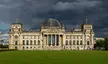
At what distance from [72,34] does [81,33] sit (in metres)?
5.70

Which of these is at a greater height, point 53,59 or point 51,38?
point 53,59

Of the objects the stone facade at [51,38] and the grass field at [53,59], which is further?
the stone facade at [51,38]

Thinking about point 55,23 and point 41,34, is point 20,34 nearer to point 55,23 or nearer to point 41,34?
point 41,34

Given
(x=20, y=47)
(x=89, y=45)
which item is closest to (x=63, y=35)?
(x=89, y=45)

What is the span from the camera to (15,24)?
16088 cm

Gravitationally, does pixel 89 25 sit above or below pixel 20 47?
above

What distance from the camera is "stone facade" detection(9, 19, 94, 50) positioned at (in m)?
154

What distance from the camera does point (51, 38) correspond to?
154 meters

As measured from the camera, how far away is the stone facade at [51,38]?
154 meters

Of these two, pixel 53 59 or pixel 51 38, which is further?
pixel 51 38

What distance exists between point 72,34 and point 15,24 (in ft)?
119

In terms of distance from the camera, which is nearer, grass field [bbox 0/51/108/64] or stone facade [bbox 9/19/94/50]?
grass field [bbox 0/51/108/64]

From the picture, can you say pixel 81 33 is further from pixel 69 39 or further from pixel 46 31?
pixel 46 31

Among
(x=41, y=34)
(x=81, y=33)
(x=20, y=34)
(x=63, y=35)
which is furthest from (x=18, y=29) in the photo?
(x=81, y=33)
